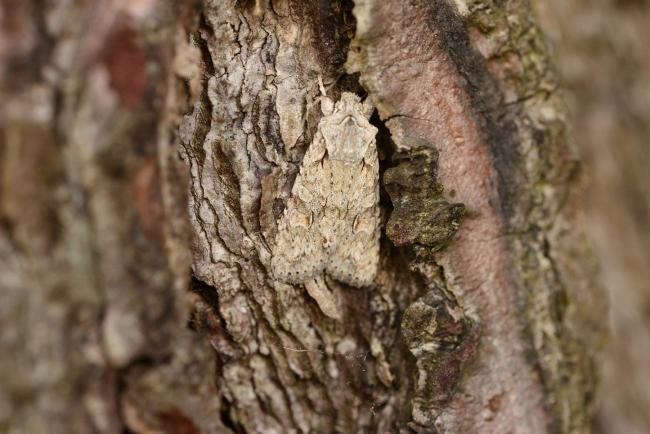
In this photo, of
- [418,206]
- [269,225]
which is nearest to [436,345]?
[418,206]

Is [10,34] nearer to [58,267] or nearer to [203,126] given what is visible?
[58,267]

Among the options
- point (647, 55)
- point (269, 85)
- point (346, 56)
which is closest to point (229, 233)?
point (269, 85)

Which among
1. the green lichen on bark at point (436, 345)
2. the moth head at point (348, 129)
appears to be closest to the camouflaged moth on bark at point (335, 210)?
the moth head at point (348, 129)

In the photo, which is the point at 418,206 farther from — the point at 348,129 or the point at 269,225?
the point at 269,225

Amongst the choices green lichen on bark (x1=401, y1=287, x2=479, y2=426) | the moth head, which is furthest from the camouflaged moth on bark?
green lichen on bark (x1=401, y1=287, x2=479, y2=426)

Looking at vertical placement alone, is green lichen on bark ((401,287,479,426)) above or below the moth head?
below

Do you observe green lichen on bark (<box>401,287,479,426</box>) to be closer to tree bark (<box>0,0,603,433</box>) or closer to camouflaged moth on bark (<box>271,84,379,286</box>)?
tree bark (<box>0,0,603,433</box>)
